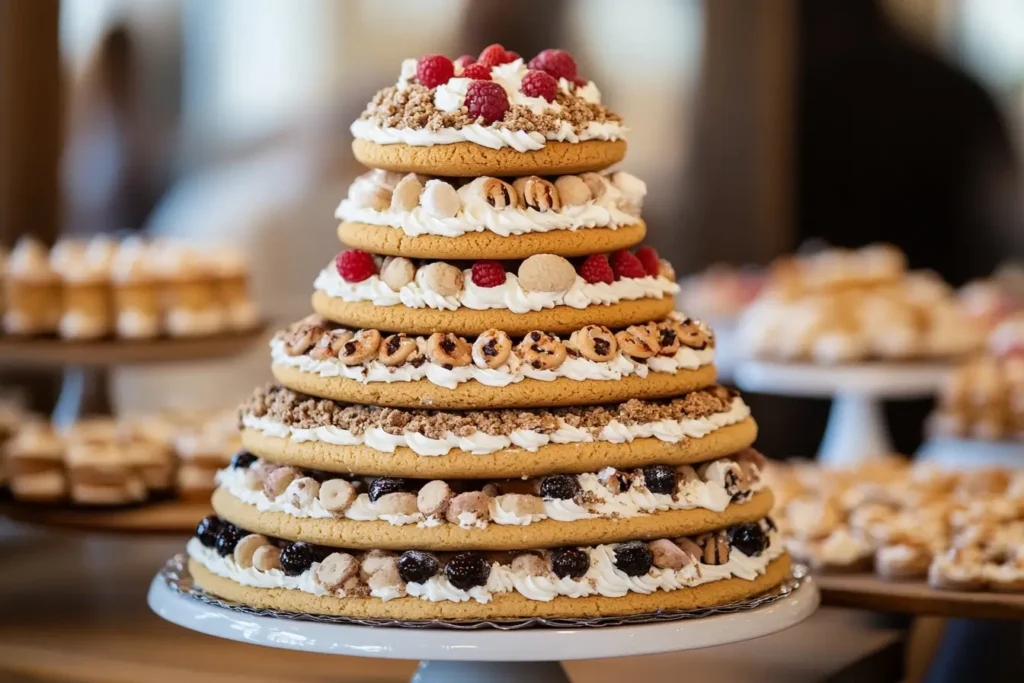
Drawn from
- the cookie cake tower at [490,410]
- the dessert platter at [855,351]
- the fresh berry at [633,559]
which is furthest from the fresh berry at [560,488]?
the dessert platter at [855,351]

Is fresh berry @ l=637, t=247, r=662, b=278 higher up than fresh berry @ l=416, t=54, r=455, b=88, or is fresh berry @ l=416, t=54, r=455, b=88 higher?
fresh berry @ l=416, t=54, r=455, b=88

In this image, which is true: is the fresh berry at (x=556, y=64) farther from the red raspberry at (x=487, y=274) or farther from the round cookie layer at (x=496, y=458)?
the round cookie layer at (x=496, y=458)

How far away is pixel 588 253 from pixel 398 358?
0.38 meters

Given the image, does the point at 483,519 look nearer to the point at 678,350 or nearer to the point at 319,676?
the point at 678,350

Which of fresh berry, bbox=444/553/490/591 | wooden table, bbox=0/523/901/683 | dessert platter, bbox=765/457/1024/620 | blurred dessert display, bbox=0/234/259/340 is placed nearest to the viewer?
fresh berry, bbox=444/553/490/591

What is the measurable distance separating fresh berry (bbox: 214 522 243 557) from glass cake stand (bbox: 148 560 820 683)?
0.11 m

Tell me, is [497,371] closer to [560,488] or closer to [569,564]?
[560,488]

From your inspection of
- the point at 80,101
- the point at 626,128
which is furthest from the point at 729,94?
the point at 626,128

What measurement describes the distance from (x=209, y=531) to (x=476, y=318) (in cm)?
63

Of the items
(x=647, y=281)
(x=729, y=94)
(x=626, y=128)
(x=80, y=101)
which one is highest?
(x=626, y=128)

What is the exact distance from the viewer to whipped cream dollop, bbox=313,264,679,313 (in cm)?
251

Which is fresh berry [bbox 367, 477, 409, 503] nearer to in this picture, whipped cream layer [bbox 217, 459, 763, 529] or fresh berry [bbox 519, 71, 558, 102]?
whipped cream layer [bbox 217, 459, 763, 529]

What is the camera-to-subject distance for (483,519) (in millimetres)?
2404

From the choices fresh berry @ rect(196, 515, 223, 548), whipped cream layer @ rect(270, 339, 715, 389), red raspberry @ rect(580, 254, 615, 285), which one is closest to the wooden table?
fresh berry @ rect(196, 515, 223, 548)
